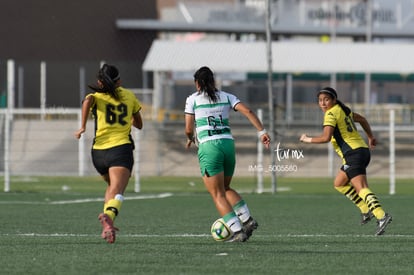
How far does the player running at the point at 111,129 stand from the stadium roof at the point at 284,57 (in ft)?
108

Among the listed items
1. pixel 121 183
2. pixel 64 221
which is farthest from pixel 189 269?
pixel 64 221

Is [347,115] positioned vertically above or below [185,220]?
above

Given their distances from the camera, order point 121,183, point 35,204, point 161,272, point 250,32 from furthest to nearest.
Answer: point 250,32
point 35,204
point 121,183
point 161,272

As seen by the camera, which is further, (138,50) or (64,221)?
(138,50)

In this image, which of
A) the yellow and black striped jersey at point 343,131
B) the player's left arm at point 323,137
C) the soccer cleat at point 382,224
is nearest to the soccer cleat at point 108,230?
the player's left arm at point 323,137

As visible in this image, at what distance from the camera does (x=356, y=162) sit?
15.4 metres

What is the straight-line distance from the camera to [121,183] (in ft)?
41.9

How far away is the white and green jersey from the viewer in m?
13.3

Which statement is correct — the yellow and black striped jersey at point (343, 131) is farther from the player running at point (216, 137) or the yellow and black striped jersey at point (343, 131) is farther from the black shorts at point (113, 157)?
the black shorts at point (113, 157)

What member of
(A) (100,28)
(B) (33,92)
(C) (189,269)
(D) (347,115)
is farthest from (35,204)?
(A) (100,28)

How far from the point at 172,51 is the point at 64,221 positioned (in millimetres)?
30738

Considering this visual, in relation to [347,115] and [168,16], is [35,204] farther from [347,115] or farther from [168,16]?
[168,16]

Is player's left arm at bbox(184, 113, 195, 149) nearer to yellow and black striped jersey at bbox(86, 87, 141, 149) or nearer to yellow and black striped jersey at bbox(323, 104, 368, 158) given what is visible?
yellow and black striped jersey at bbox(86, 87, 141, 149)

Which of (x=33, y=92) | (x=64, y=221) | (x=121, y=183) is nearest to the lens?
(x=121, y=183)
